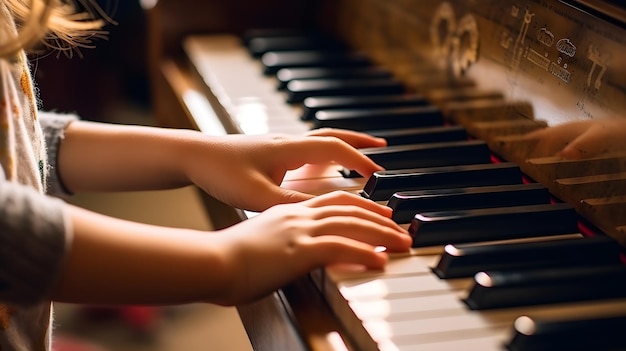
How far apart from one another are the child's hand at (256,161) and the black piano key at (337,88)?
0.31 metres

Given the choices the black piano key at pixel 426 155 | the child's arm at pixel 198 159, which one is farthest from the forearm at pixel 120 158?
the black piano key at pixel 426 155

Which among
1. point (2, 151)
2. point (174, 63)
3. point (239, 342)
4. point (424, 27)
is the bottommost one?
point (239, 342)

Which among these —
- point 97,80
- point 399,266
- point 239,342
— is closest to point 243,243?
point 399,266

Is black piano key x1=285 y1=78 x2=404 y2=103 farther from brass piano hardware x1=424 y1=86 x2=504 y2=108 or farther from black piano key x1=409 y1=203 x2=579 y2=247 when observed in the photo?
black piano key x1=409 y1=203 x2=579 y2=247

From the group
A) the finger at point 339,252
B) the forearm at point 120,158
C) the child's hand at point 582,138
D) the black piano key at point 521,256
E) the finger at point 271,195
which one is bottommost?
the forearm at point 120,158

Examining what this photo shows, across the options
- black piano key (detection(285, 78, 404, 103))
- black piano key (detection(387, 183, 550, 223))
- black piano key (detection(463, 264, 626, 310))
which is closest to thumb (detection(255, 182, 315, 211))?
black piano key (detection(387, 183, 550, 223))

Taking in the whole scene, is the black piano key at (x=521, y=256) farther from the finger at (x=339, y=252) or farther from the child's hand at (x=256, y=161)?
the child's hand at (x=256, y=161)

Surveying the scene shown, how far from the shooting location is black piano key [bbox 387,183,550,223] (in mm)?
917

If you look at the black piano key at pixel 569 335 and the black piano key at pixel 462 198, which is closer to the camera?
the black piano key at pixel 569 335

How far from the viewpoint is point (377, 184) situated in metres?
0.97

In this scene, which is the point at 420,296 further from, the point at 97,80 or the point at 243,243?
the point at 97,80

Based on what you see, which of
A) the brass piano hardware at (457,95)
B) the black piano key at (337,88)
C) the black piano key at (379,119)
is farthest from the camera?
the black piano key at (337,88)

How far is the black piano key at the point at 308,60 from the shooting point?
1468 millimetres

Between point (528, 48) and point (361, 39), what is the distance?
1.84ft
